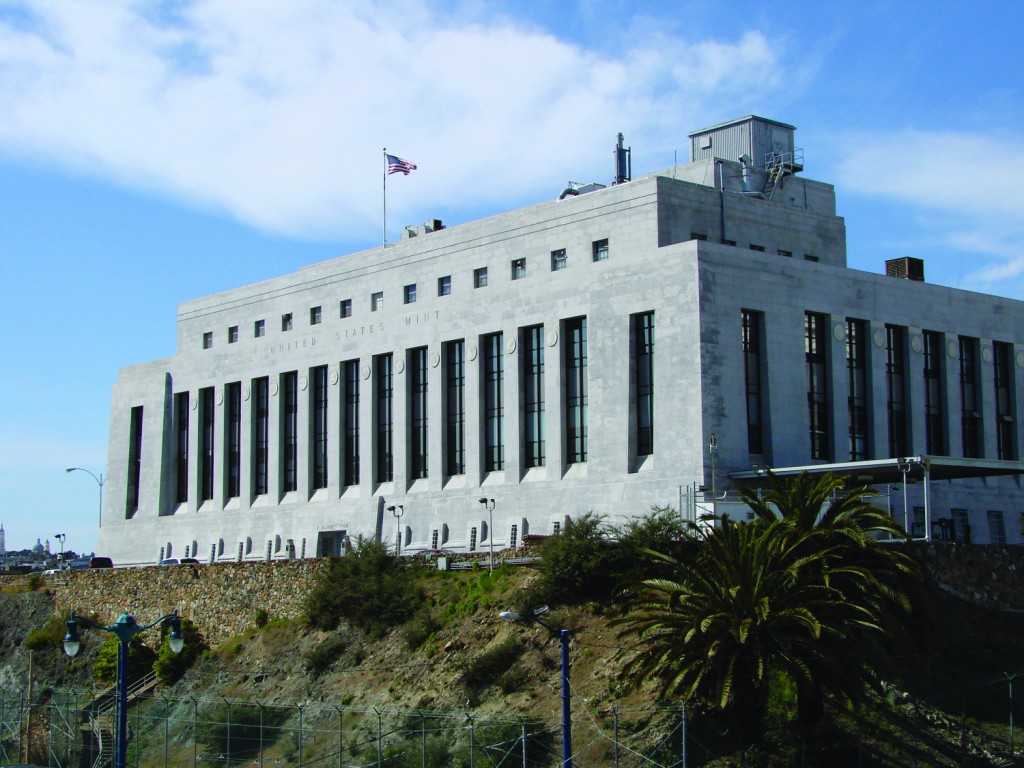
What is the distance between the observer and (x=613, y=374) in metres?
68.1

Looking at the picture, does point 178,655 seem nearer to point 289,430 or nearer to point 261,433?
point 289,430

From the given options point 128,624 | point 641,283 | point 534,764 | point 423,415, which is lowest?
point 534,764

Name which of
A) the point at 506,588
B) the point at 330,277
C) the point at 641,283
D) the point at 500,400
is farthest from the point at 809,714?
the point at 330,277

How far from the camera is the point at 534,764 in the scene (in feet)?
145

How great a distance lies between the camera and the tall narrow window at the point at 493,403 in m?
74.4

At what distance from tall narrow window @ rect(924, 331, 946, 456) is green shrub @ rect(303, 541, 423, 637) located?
27.7 m

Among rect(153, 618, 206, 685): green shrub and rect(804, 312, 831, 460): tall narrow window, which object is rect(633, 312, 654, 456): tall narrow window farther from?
rect(153, 618, 206, 685): green shrub

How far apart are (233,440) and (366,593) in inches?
1243

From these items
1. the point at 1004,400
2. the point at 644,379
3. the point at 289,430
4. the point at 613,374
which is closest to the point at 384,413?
the point at 289,430

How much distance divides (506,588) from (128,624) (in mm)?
23765

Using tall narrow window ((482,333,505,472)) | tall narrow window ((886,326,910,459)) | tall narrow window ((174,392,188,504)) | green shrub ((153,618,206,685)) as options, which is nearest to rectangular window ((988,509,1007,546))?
tall narrow window ((886,326,910,459))

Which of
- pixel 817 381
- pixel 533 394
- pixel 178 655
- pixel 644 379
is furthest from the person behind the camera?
pixel 533 394

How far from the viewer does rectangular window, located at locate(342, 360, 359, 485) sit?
273 feet

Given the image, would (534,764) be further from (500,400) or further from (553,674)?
(500,400)
